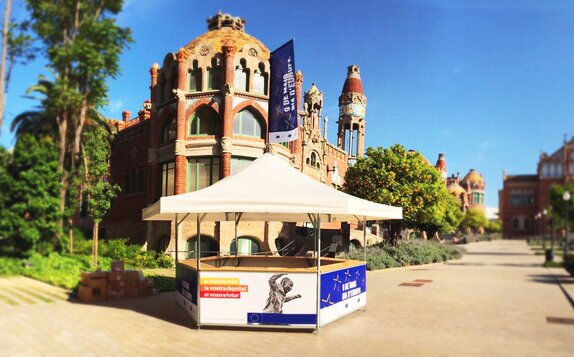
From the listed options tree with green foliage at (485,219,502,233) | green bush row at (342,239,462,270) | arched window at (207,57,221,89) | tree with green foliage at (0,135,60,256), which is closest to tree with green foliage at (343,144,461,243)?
green bush row at (342,239,462,270)

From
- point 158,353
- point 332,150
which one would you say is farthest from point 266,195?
point 332,150

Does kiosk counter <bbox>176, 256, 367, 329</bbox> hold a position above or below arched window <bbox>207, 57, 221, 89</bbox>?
below

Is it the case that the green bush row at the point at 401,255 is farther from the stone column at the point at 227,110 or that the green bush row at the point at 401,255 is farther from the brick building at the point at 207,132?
the stone column at the point at 227,110

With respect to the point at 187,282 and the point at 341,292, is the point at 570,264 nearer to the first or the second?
the point at 341,292

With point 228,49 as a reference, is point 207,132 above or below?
below

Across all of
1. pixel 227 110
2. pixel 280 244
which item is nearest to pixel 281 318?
pixel 227 110

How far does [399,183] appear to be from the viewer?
95.9ft

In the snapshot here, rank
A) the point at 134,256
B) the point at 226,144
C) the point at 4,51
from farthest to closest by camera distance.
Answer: the point at 226,144, the point at 134,256, the point at 4,51

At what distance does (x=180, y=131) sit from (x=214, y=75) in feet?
13.9

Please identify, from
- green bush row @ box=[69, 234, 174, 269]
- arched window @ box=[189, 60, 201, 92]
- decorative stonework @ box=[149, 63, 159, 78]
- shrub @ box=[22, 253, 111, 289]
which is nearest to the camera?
shrub @ box=[22, 253, 111, 289]

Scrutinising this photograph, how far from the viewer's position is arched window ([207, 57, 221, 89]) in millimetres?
27047

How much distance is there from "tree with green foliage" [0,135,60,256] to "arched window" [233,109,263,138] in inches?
771

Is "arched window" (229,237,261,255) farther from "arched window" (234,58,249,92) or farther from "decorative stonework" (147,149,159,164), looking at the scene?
"arched window" (234,58,249,92)

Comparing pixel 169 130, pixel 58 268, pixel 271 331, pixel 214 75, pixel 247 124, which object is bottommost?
pixel 271 331
